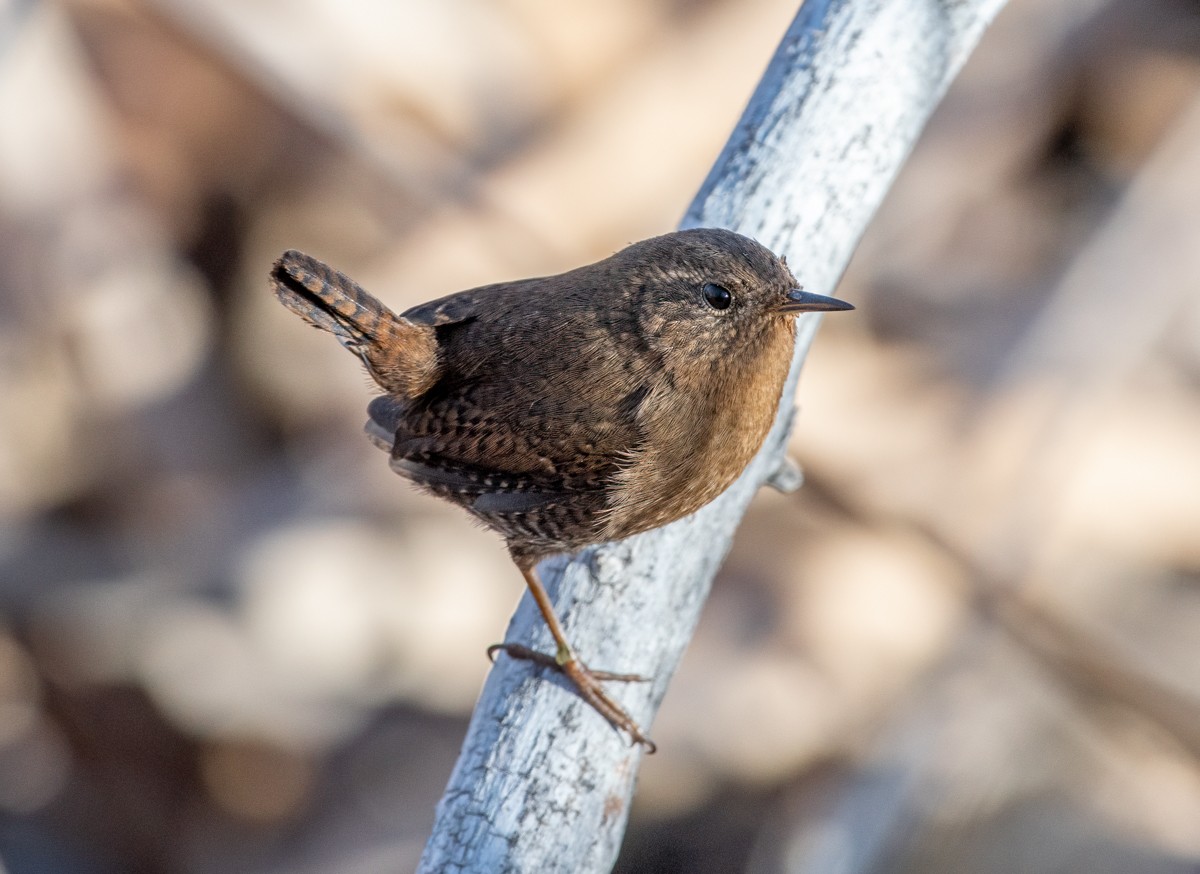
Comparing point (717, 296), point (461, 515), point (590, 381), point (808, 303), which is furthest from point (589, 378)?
point (461, 515)

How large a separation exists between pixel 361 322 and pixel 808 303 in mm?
993

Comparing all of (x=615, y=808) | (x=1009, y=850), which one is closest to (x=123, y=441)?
(x=615, y=808)

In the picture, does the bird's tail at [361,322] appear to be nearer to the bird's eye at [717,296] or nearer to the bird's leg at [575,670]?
the bird's leg at [575,670]

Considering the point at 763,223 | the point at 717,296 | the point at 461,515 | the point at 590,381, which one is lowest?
the point at 461,515

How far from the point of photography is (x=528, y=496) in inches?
100

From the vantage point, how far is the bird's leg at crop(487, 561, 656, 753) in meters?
2.43

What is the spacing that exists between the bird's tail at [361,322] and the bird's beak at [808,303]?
873 mm

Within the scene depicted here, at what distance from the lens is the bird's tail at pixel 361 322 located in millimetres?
2508

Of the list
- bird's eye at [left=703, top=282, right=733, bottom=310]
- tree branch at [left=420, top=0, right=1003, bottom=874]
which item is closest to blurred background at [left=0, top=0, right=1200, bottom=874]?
tree branch at [left=420, top=0, right=1003, bottom=874]

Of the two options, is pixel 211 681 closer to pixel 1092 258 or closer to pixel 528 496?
pixel 528 496

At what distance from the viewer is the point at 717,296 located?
2.34 meters

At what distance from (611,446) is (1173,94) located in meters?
3.53

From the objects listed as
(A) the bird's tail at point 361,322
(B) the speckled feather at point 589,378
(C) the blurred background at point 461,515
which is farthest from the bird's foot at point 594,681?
(C) the blurred background at point 461,515

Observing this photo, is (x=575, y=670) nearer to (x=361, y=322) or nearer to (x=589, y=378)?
(x=589, y=378)
